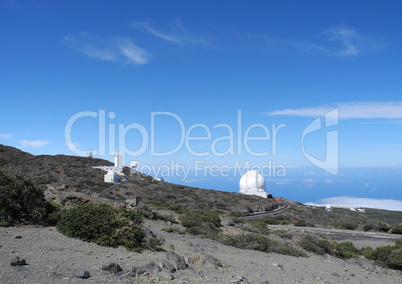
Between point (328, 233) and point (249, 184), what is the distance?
34299 mm

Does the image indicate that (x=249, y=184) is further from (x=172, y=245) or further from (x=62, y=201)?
(x=172, y=245)

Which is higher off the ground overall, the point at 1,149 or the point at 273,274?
the point at 1,149

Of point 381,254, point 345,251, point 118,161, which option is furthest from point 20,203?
point 118,161

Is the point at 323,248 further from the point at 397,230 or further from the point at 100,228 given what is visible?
the point at 397,230

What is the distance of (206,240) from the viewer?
40.5 feet

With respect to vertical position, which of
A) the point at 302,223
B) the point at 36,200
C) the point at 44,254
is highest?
the point at 36,200

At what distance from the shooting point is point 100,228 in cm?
866

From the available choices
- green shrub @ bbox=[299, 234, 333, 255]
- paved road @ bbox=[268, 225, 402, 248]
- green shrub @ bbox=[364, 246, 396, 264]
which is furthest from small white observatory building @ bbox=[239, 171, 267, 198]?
green shrub @ bbox=[364, 246, 396, 264]

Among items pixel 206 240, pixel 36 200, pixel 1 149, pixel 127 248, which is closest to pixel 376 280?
pixel 206 240

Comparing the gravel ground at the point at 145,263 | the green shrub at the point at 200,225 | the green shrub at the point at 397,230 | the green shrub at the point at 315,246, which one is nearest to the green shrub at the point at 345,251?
the green shrub at the point at 315,246

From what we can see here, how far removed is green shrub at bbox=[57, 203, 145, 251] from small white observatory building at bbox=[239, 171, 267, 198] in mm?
45627

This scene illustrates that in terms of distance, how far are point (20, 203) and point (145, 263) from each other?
541 cm

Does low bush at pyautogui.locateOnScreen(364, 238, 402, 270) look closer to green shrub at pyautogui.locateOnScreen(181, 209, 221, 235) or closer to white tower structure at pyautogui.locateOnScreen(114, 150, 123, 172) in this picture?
green shrub at pyautogui.locateOnScreen(181, 209, 221, 235)

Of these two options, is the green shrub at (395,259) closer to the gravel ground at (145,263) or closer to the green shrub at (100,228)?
the gravel ground at (145,263)
